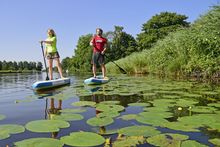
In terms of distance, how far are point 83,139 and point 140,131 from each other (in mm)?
672

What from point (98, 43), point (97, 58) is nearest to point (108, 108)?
point (97, 58)

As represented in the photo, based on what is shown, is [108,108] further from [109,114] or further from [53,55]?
[53,55]

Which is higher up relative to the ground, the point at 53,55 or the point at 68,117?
the point at 53,55

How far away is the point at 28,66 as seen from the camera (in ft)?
273

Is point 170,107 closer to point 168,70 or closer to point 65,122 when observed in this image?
point 65,122

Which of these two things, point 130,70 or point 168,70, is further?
point 130,70

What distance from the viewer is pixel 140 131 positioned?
3107mm

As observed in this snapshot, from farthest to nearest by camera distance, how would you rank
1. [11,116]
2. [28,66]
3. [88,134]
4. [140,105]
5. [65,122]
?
[28,66], [140,105], [11,116], [65,122], [88,134]

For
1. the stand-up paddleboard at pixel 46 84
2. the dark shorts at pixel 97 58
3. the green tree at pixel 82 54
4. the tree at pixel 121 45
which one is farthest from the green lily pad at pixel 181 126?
the tree at pixel 121 45

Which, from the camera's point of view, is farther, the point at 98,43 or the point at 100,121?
the point at 98,43

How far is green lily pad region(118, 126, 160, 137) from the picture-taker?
9.88ft

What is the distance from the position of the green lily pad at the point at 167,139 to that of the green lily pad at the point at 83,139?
0.51 metres

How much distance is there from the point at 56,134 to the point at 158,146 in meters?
1.15

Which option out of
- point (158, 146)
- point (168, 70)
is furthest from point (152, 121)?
point (168, 70)
